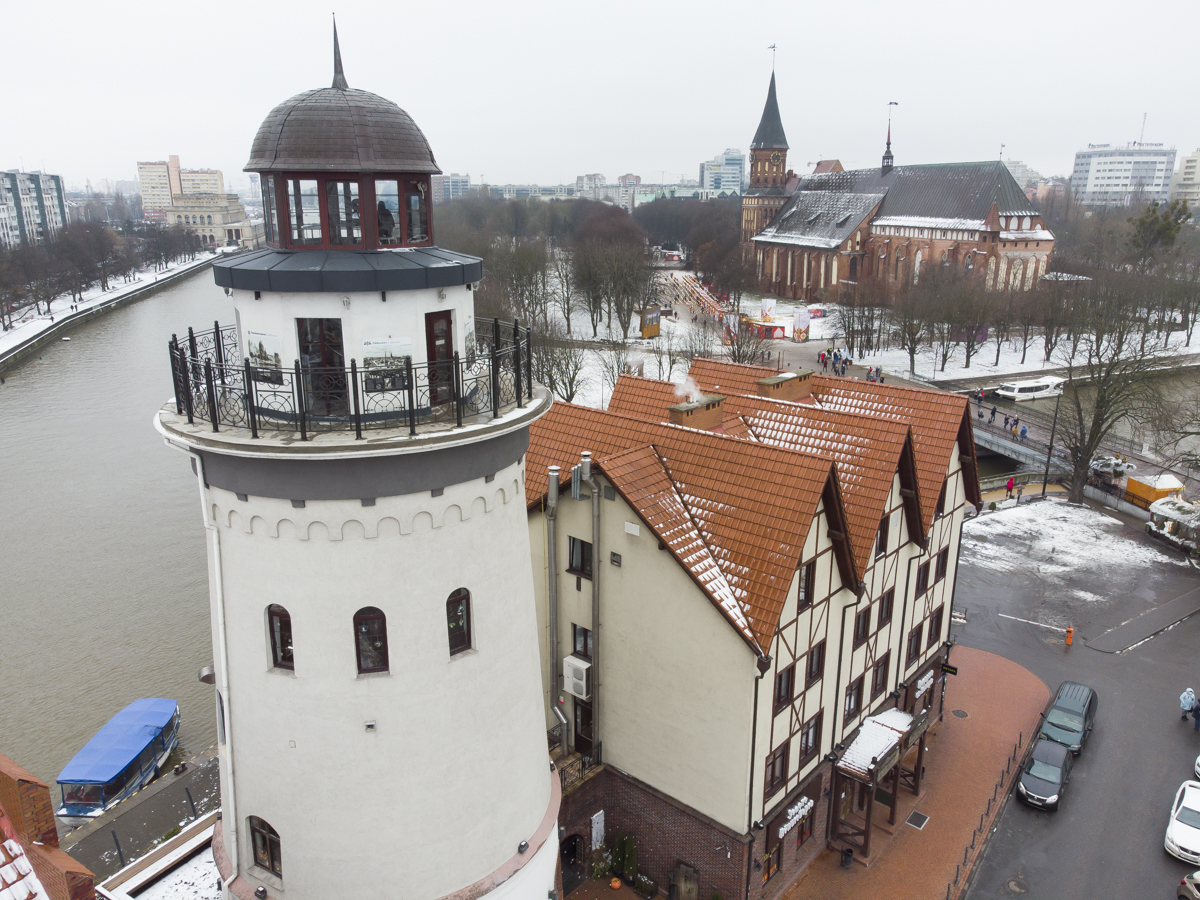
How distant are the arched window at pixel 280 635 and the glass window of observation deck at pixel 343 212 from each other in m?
3.95

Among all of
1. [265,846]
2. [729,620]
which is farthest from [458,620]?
[729,620]

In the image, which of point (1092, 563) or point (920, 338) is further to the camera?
point (920, 338)

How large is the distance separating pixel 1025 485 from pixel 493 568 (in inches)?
1536

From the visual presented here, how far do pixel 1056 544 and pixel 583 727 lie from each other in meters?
25.5

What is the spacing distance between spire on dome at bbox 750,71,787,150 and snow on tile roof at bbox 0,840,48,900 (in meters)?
105

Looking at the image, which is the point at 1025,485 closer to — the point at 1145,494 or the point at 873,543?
the point at 1145,494

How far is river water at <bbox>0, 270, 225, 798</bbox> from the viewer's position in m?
24.5

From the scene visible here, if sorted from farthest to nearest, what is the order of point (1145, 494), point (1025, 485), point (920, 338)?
point (920, 338), point (1025, 485), point (1145, 494)

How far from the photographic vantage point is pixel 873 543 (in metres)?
16.4

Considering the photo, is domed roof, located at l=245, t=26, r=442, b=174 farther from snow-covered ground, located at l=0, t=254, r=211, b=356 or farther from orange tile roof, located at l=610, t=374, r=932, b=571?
snow-covered ground, located at l=0, t=254, r=211, b=356

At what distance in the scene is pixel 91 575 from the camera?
31969 mm

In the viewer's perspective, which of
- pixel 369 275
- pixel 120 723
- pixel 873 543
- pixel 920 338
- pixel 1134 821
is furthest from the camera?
pixel 920 338

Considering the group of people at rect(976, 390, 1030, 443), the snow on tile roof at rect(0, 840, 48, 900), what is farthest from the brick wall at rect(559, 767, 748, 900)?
the group of people at rect(976, 390, 1030, 443)

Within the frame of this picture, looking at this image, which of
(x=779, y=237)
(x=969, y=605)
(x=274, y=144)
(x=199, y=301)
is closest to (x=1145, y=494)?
(x=969, y=605)
